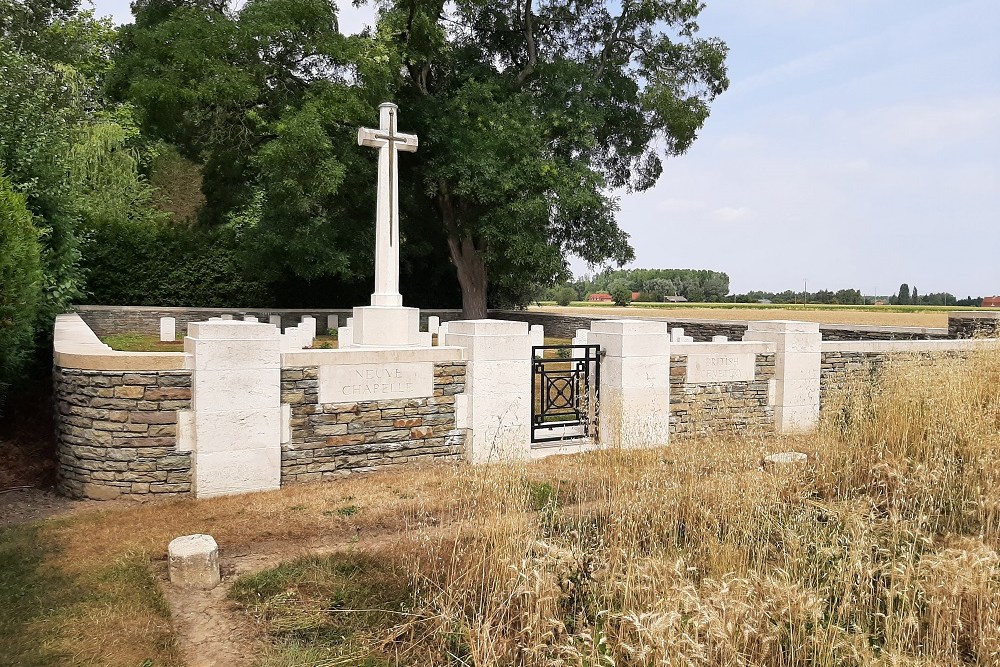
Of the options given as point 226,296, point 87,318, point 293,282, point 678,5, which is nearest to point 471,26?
point 678,5

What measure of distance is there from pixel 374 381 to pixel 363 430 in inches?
19.5

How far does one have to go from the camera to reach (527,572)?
10.9 ft

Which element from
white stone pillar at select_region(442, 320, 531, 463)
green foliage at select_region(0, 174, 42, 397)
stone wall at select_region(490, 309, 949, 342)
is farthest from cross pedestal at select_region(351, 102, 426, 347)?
stone wall at select_region(490, 309, 949, 342)

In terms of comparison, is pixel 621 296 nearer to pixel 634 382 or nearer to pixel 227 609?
pixel 634 382

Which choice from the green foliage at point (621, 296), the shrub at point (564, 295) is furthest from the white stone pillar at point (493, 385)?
the shrub at point (564, 295)

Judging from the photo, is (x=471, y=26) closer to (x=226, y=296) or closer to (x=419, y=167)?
(x=419, y=167)

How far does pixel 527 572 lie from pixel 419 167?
56.6 feet

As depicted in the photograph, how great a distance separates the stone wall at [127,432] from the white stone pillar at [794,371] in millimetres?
7110

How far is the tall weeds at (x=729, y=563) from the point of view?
2.92 m

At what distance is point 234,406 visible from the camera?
5734 mm

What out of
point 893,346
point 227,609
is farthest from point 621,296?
point 227,609

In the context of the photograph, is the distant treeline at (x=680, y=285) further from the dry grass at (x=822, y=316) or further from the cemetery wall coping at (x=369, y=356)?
the cemetery wall coping at (x=369, y=356)

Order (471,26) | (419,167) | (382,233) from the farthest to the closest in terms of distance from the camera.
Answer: (471,26) < (419,167) < (382,233)

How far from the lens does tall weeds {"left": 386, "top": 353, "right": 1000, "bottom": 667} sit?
2920mm
